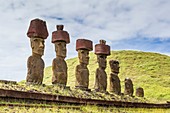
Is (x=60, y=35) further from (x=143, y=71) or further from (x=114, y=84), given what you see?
(x=143, y=71)

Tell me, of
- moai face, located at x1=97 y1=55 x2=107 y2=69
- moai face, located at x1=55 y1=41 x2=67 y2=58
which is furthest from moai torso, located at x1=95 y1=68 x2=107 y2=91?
moai face, located at x1=55 y1=41 x2=67 y2=58

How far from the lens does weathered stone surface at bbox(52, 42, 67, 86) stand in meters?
13.3

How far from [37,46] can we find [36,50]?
0.19 meters

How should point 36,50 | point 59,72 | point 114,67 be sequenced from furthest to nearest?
point 114,67, point 59,72, point 36,50

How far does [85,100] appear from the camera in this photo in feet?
40.7

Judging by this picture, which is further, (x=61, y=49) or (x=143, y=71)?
(x=143, y=71)

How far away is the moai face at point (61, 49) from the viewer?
535 inches

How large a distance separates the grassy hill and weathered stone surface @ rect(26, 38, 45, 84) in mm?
17319

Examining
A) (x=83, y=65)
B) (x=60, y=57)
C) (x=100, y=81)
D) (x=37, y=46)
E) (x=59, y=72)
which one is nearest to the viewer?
(x=37, y=46)

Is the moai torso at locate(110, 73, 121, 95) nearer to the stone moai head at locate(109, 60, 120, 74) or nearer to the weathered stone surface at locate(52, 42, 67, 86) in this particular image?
the stone moai head at locate(109, 60, 120, 74)

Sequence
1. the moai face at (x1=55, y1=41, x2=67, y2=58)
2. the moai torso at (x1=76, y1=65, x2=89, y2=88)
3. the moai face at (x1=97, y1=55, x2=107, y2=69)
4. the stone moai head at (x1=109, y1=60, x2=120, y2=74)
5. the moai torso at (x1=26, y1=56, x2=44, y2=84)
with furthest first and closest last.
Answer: the stone moai head at (x1=109, y1=60, x2=120, y2=74)
the moai face at (x1=97, y1=55, x2=107, y2=69)
the moai torso at (x1=76, y1=65, x2=89, y2=88)
the moai face at (x1=55, y1=41, x2=67, y2=58)
the moai torso at (x1=26, y1=56, x2=44, y2=84)

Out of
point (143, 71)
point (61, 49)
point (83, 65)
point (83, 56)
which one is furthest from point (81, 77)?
point (143, 71)

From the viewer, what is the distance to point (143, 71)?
40.5 meters

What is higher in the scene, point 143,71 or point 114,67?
point 143,71
